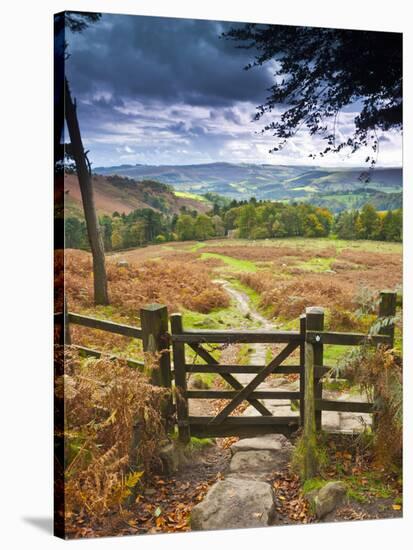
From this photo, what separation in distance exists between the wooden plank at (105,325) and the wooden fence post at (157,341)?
8 centimetres

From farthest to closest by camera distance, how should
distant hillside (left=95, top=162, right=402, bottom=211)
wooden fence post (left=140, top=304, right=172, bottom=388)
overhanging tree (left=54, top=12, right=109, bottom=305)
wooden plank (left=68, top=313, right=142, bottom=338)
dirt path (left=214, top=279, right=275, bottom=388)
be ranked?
1. dirt path (left=214, top=279, right=275, bottom=388)
2. distant hillside (left=95, top=162, right=402, bottom=211)
3. wooden fence post (left=140, top=304, right=172, bottom=388)
4. wooden plank (left=68, top=313, right=142, bottom=338)
5. overhanging tree (left=54, top=12, right=109, bottom=305)

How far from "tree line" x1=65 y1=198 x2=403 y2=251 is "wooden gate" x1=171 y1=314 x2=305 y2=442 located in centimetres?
74

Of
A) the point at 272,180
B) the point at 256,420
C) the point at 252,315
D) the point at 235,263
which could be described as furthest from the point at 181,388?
the point at 272,180

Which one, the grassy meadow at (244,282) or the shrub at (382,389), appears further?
the shrub at (382,389)

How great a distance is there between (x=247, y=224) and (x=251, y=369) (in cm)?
126

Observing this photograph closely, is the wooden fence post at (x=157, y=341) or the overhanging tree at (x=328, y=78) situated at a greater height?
the overhanging tree at (x=328, y=78)

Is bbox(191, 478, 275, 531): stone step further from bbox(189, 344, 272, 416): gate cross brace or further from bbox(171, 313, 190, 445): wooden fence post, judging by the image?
bbox(189, 344, 272, 416): gate cross brace

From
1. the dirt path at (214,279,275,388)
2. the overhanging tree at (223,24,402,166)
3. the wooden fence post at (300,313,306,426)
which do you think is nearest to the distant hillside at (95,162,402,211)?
the overhanging tree at (223,24,402,166)

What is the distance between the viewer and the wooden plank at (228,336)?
6770mm

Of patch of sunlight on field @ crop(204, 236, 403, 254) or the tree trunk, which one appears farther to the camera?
patch of sunlight on field @ crop(204, 236, 403, 254)

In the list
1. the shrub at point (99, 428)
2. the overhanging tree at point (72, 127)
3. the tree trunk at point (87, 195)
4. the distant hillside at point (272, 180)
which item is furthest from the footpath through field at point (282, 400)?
the overhanging tree at point (72, 127)

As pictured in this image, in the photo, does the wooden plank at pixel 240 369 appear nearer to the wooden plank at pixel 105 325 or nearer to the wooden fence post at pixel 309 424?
the wooden fence post at pixel 309 424

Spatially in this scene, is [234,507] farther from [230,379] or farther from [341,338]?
[341,338]

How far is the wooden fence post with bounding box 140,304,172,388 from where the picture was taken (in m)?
6.60
